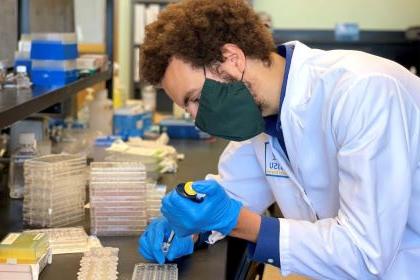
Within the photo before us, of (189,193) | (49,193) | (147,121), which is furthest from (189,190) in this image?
(147,121)

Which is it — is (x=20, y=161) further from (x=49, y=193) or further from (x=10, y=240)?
(x=10, y=240)

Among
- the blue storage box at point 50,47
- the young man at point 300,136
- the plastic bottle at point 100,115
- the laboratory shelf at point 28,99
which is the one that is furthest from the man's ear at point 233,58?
the plastic bottle at point 100,115

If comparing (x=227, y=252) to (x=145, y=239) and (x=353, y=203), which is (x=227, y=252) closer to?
(x=145, y=239)

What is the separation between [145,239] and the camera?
1362 millimetres

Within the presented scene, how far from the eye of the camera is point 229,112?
132 cm

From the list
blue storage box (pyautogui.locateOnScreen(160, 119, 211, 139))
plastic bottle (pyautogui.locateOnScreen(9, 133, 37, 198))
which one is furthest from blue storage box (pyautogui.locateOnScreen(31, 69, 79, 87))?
blue storage box (pyautogui.locateOnScreen(160, 119, 211, 139))

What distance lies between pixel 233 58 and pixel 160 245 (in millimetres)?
445

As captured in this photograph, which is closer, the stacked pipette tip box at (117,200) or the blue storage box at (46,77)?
the stacked pipette tip box at (117,200)

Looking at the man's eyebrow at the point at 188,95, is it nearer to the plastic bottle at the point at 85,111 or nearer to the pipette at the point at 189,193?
the pipette at the point at 189,193

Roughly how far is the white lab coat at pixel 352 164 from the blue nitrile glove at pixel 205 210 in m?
0.11

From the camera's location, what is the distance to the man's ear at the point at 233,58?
131cm

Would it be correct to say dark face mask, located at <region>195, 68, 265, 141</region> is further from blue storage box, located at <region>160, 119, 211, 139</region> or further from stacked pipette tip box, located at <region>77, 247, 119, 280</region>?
blue storage box, located at <region>160, 119, 211, 139</region>

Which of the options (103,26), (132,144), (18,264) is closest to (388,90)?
(18,264)

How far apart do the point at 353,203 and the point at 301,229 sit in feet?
0.41
